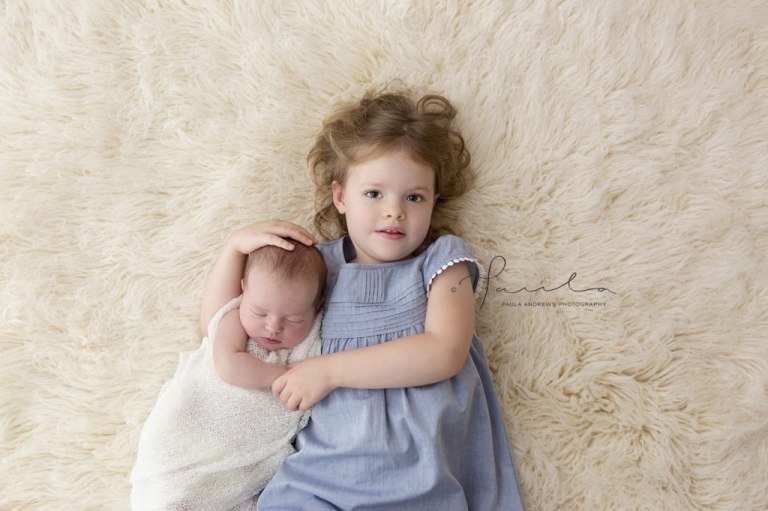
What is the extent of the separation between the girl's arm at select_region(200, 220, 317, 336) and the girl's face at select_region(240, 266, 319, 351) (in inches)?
3.4

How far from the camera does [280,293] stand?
1495mm

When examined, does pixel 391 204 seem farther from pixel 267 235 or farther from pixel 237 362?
pixel 237 362

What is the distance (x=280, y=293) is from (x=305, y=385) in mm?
228

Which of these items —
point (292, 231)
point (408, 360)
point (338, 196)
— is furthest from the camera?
point (338, 196)

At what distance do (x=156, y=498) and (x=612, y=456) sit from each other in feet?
3.61

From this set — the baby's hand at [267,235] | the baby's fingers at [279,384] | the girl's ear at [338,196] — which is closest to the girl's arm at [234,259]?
the baby's hand at [267,235]

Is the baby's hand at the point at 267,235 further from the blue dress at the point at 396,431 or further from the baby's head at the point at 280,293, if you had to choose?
the blue dress at the point at 396,431

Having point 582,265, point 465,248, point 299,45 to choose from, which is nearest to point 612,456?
point 582,265

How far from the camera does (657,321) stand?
1.67m

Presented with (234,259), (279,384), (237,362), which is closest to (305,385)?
(279,384)

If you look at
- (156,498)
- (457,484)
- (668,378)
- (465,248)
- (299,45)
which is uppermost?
(299,45)

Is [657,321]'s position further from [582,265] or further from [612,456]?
[612,456]

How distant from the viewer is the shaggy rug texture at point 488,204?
64.2 inches

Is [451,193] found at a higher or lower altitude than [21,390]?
higher
